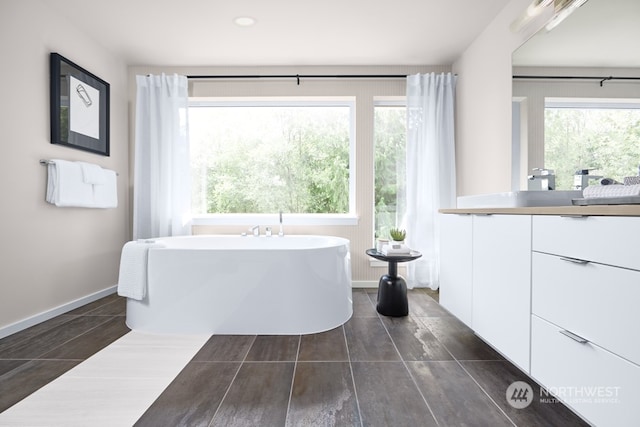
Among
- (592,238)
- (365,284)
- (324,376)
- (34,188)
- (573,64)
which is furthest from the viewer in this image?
(365,284)

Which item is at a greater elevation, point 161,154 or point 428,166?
point 161,154

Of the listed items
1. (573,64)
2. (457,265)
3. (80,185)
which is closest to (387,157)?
(457,265)

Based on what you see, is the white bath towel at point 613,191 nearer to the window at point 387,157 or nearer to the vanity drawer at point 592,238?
the vanity drawer at point 592,238

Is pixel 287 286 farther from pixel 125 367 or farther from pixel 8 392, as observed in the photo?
pixel 8 392

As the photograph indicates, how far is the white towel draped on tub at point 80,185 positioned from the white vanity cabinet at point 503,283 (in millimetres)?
2905

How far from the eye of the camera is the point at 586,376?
1.06 meters

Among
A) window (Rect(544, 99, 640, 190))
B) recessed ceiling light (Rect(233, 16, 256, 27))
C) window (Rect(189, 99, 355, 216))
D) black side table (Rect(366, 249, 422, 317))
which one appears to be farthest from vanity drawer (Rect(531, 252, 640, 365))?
recessed ceiling light (Rect(233, 16, 256, 27))

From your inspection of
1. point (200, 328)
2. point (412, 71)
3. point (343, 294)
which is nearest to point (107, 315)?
point (200, 328)

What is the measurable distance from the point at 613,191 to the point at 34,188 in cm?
330

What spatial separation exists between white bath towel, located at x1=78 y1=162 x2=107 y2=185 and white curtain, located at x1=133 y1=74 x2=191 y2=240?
0.46m

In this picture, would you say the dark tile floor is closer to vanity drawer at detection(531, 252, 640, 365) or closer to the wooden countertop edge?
vanity drawer at detection(531, 252, 640, 365)

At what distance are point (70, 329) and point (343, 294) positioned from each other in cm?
194

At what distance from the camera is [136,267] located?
7.24ft

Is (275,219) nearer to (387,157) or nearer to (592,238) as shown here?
(387,157)
